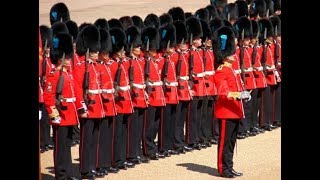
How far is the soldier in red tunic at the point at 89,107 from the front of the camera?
7621 millimetres

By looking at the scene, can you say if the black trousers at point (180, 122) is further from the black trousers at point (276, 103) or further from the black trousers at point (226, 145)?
the black trousers at point (276, 103)

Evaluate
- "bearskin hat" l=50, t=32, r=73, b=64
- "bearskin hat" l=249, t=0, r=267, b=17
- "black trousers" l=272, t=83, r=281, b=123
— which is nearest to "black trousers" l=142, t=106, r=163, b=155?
"bearskin hat" l=50, t=32, r=73, b=64

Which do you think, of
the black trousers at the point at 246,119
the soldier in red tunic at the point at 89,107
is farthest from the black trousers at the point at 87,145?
the black trousers at the point at 246,119

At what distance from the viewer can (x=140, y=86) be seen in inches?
330

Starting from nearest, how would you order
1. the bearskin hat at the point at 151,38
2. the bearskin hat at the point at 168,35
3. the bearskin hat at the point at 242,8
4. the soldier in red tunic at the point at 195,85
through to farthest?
the bearskin hat at the point at 151,38
the bearskin hat at the point at 168,35
the soldier in red tunic at the point at 195,85
the bearskin hat at the point at 242,8

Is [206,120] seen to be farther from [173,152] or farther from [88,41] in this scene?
[88,41]

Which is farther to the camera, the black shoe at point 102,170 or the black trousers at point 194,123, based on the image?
the black trousers at point 194,123

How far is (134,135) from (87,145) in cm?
80

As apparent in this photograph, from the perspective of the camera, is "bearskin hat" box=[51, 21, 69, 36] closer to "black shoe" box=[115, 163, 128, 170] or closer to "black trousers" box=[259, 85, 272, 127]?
"black shoe" box=[115, 163, 128, 170]
